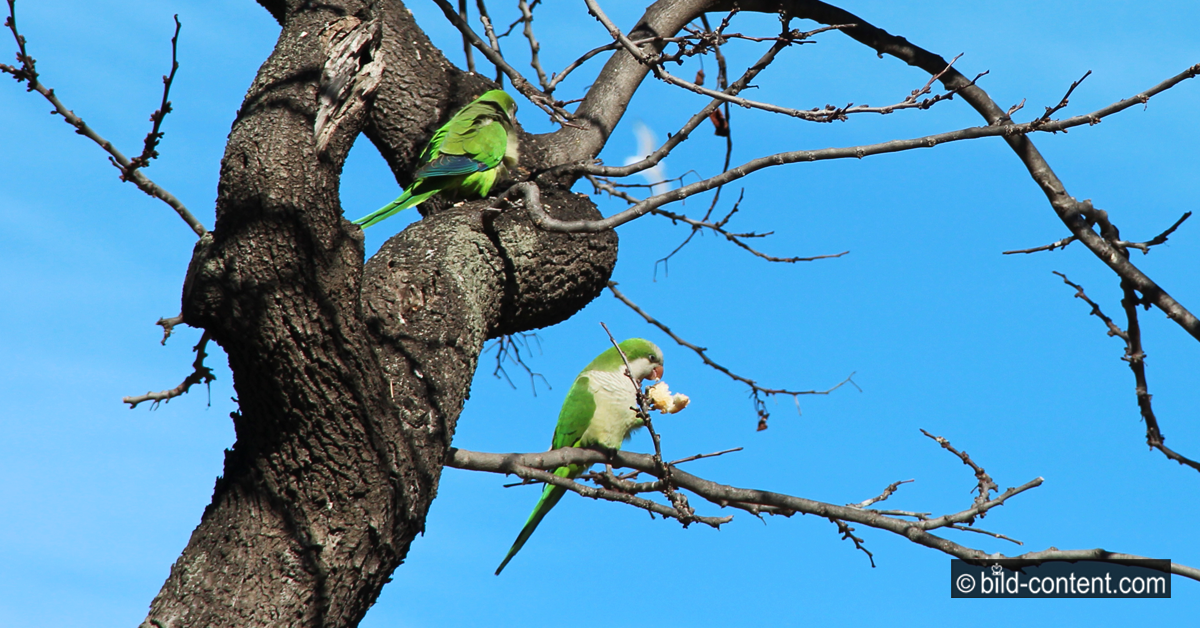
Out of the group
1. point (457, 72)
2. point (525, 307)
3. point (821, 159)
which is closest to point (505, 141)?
point (457, 72)

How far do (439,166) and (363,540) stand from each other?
1.82 metres

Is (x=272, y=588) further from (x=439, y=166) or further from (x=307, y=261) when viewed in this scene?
(x=439, y=166)

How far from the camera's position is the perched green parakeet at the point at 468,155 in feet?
11.4

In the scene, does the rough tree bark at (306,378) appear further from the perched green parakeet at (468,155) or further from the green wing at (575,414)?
the green wing at (575,414)

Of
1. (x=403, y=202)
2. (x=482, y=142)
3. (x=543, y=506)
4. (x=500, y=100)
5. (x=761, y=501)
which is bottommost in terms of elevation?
(x=761, y=501)

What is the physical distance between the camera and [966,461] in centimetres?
283

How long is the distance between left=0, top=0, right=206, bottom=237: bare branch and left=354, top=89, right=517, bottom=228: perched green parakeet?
0.76m

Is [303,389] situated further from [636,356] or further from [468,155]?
[636,356]

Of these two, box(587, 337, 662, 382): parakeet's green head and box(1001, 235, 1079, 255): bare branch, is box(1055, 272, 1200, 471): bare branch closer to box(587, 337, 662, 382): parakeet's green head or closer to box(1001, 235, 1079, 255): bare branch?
box(1001, 235, 1079, 255): bare branch

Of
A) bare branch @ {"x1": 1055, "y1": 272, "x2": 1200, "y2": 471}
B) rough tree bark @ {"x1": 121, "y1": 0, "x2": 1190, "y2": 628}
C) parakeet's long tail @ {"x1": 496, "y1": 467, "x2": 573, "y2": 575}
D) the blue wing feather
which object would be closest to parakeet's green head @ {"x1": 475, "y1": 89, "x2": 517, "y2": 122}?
the blue wing feather

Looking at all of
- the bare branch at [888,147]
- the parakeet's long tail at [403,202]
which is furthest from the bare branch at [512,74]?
the bare branch at [888,147]

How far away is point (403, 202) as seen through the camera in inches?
138

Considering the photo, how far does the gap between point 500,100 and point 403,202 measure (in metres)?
0.75

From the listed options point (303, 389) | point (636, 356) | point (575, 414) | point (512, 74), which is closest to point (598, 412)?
point (575, 414)
